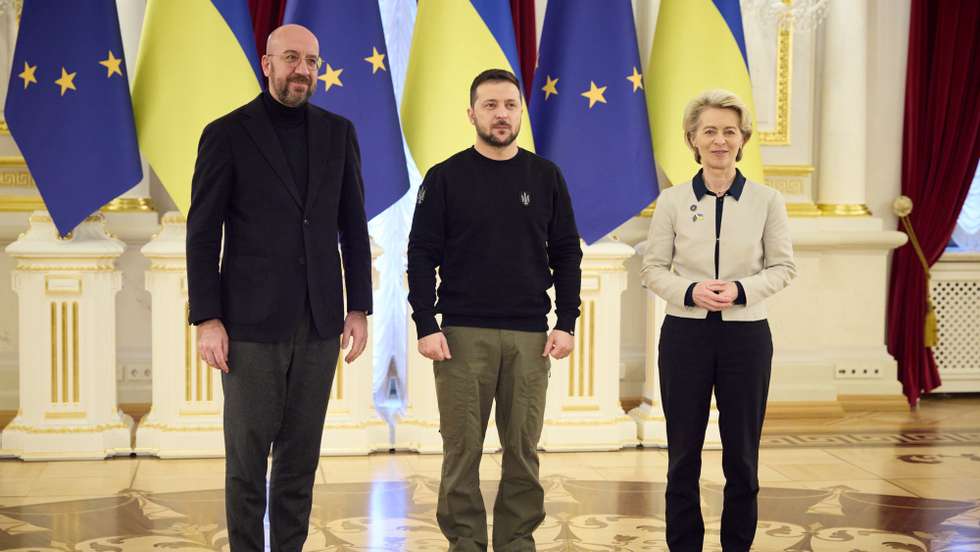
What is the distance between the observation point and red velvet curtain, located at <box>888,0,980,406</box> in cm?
666

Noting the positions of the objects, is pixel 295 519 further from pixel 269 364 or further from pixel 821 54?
pixel 821 54

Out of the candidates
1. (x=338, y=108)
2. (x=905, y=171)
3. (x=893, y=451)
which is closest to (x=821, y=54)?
(x=905, y=171)

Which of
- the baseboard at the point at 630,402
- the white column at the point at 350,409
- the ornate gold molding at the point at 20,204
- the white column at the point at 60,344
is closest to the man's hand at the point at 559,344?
the white column at the point at 350,409

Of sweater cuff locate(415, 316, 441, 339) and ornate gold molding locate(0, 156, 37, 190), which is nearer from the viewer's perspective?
sweater cuff locate(415, 316, 441, 339)

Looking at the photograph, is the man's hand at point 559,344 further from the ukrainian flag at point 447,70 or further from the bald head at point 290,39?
the ukrainian flag at point 447,70

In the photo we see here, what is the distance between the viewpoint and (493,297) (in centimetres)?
308

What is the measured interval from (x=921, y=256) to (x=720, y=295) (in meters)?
4.28

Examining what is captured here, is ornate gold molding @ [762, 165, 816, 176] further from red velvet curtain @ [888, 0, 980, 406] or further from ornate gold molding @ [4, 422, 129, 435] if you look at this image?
ornate gold molding @ [4, 422, 129, 435]

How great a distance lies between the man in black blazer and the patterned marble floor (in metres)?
0.77

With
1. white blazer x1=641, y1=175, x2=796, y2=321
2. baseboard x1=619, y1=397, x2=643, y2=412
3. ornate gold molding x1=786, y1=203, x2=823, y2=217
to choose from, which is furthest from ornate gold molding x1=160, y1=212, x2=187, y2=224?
ornate gold molding x1=786, y1=203, x2=823, y2=217

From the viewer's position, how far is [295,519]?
2969 millimetres

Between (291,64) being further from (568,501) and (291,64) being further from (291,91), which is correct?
(568,501)

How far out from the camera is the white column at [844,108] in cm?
641

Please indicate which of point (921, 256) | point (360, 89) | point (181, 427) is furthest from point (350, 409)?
point (921, 256)
